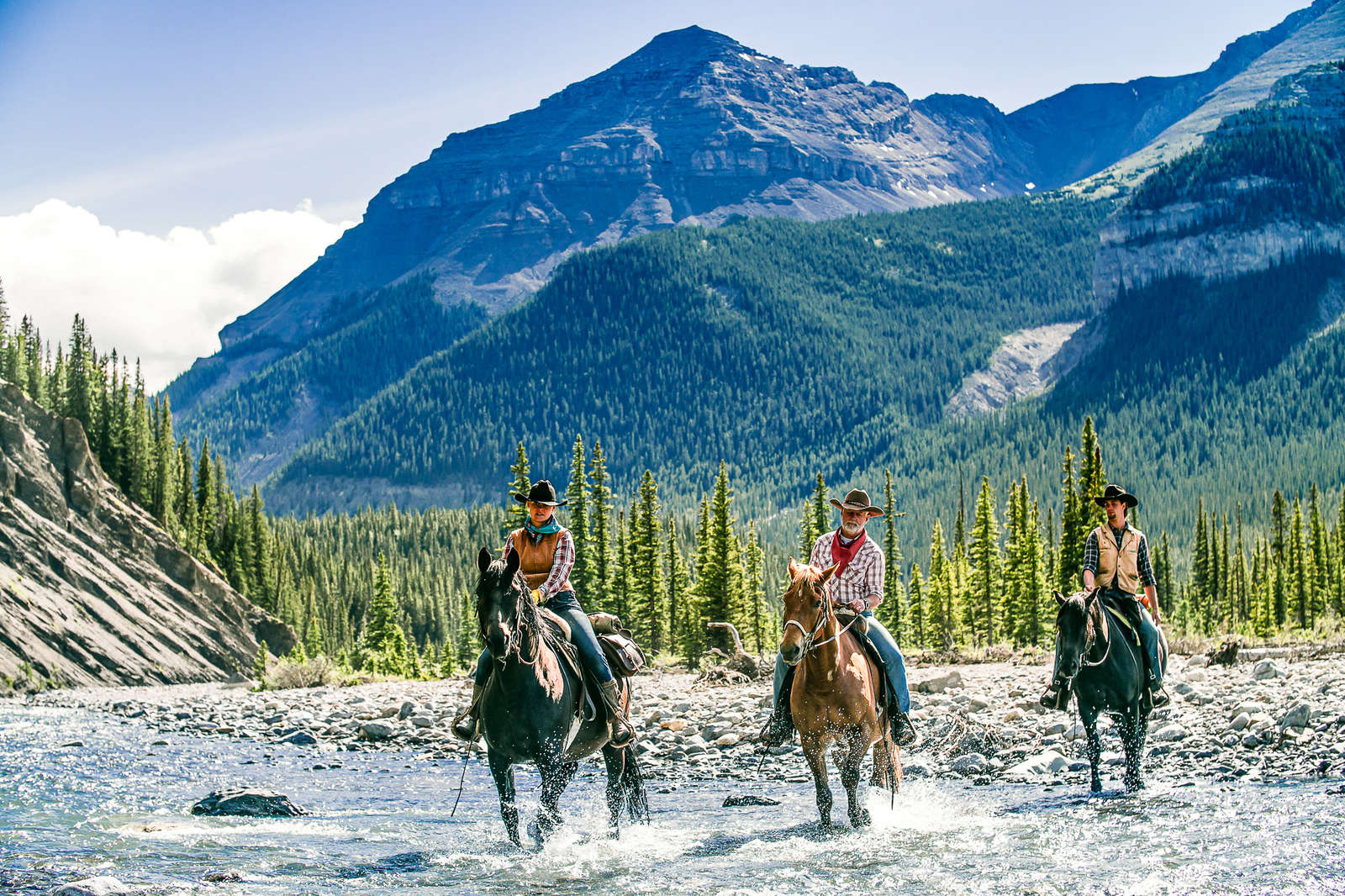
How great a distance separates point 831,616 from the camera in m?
15.2

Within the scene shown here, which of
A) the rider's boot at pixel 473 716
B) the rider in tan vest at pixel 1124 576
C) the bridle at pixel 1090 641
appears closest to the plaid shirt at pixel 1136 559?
the rider in tan vest at pixel 1124 576

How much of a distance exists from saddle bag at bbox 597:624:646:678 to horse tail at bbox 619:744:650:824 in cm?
122

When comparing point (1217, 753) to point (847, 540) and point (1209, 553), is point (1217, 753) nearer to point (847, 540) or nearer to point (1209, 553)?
point (847, 540)

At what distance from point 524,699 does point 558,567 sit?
6.17ft

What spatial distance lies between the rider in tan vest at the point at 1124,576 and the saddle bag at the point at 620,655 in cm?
574

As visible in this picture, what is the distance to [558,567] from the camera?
1623 cm

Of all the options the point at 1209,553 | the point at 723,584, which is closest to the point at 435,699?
the point at 723,584

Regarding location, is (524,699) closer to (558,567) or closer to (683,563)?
(558,567)

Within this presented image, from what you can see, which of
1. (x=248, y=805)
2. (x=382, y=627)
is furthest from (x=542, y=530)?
(x=382, y=627)

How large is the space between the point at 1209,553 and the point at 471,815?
106m

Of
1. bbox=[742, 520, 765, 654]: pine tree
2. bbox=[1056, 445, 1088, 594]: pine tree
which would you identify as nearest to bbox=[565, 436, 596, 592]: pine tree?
bbox=[742, 520, 765, 654]: pine tree

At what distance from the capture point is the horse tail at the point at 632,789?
1789 cm

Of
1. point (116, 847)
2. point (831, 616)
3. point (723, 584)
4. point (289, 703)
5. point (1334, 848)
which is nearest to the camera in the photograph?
point (1334, 848)

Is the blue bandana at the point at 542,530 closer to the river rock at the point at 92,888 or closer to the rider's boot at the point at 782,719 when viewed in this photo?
the rider's boot at the point at 782,719
